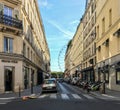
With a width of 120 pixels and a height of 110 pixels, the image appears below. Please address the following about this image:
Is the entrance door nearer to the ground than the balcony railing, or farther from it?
nearer to the ground

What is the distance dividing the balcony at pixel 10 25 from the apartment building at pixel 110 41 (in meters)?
10.4

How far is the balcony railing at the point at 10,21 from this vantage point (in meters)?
33.7

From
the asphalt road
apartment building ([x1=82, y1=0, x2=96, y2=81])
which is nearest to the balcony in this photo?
the asphalt road

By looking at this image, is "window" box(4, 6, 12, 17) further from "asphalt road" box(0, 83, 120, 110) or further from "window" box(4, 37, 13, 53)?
"asphalt road" box(0, 83, 120, 110)

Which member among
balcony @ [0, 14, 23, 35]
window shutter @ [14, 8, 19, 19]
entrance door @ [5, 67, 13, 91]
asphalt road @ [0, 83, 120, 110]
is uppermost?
window shutter @ [14, 8, 19, 19]

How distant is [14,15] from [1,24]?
10.6ft

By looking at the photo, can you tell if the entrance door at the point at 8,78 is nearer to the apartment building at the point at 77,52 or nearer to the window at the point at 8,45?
the window at the point at 8,45

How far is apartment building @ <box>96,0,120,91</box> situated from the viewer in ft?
118

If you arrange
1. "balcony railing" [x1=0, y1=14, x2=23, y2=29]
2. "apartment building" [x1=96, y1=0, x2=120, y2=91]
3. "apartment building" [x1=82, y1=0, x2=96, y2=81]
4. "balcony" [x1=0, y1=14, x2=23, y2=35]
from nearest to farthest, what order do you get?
"balcony" [x1=0, y1=14, x2=23, y2=35], "balcony railing" [x1=0, y1=14, x2=23, y2=29], "apartment building" [x1=96, y1=0, x2=120, y2=91], "apartment building" [x1=82, y1=0, x2=96, y2=81]

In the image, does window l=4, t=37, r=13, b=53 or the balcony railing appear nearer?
the balcony railing

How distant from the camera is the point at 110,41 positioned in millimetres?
40062

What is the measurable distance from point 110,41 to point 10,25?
40.7ft

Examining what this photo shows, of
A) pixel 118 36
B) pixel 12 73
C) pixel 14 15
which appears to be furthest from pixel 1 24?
pixel 118 36

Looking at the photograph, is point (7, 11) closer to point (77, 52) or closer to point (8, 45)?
point (8, 45)
